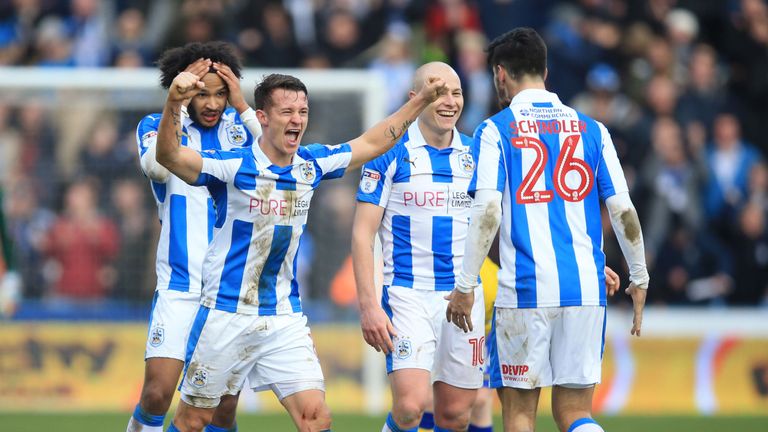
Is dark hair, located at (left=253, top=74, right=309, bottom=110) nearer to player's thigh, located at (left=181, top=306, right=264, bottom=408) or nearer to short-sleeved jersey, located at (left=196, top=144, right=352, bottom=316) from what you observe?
short-sleeved jersey, located at (left=196, top=144, right=352, bottom=316)

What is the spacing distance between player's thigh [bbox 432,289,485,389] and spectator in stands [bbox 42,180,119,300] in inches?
220

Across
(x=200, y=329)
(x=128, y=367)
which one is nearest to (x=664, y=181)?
(x=128, y=367)

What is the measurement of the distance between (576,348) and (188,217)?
2659mm

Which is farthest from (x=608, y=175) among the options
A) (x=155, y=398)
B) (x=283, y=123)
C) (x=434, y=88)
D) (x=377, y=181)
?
(x=155, y=398)

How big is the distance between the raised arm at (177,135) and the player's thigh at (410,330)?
1848 mm

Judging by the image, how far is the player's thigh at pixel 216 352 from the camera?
6797mm

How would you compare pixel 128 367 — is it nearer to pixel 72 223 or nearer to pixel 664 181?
pixel 72 223

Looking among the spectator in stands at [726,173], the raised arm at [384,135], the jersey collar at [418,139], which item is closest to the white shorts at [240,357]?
the raised arm at [384,135]

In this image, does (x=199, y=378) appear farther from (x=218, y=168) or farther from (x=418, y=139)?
(x=418, y=139)

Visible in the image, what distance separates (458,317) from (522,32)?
1.65 meters

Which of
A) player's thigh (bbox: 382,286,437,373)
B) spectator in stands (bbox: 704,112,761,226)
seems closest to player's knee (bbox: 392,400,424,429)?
player's thigh (bbox: 382,286,437,373)

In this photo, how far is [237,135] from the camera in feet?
25.7

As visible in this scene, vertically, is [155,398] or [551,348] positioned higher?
[551,348]

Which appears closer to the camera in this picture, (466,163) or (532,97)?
(532,97)
